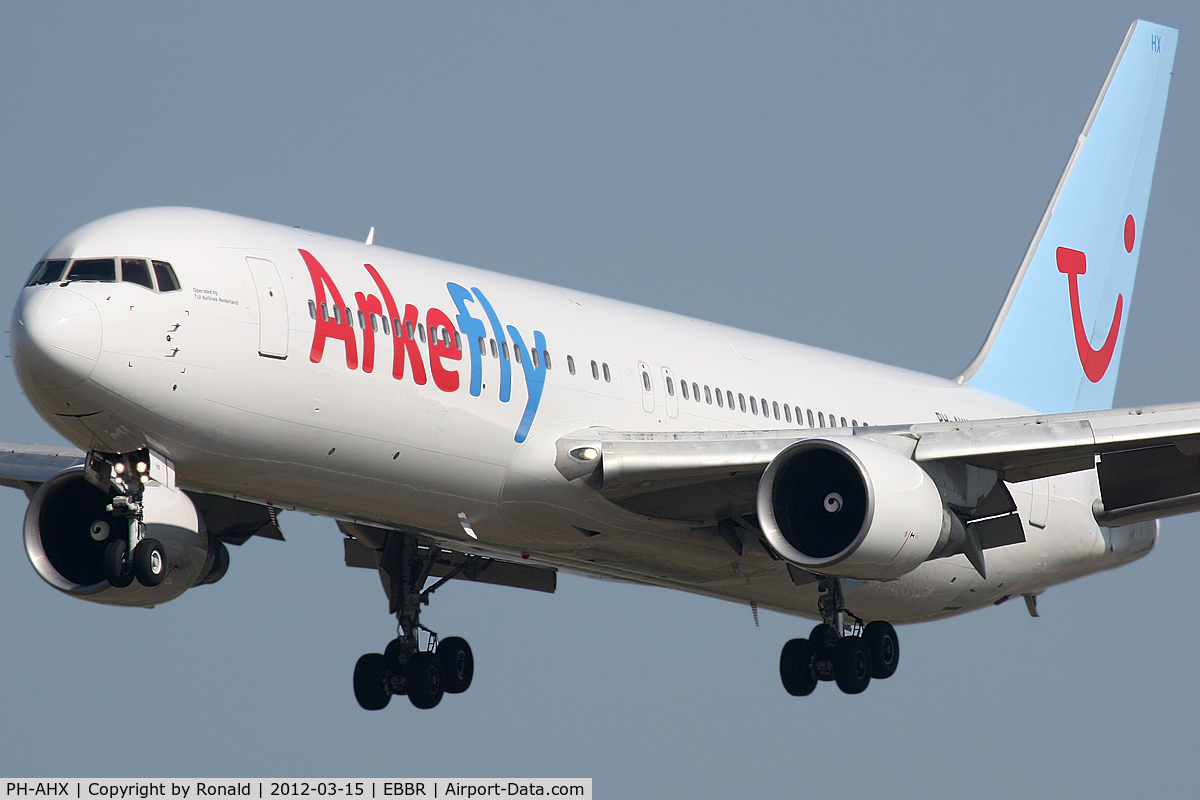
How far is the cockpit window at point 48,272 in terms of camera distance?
18141 millimetres

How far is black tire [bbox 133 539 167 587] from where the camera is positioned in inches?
750

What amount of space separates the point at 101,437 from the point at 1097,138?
2541cm

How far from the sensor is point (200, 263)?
18.8 m

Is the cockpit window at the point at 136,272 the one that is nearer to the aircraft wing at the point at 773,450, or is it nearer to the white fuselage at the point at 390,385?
the white fuselage at the point at 390,385

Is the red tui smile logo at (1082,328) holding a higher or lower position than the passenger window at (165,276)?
higher

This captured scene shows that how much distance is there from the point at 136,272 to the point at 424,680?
10833 millimetres

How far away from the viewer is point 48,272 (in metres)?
18.3

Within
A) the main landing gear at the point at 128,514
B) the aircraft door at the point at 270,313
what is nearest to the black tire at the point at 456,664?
the main landing gear at the point at 128,514

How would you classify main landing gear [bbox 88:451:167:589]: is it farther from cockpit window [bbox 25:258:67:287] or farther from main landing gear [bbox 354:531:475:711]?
main landing gear [bbox 354:531:475:711]

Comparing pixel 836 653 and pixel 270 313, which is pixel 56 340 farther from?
pixel 836 653

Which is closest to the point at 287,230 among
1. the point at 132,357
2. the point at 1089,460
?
the point at 132,357

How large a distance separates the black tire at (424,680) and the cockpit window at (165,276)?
10493 millimetres

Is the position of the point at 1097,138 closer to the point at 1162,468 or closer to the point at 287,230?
the point at 1162,468

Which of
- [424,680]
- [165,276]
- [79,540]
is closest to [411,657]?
[424,680]
